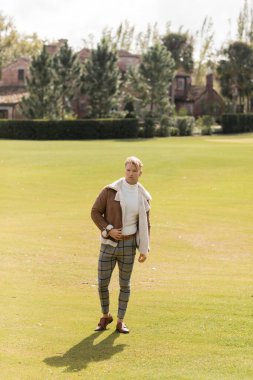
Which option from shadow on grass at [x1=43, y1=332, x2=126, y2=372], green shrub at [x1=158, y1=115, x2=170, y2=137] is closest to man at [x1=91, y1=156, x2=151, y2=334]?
shadow on grass at [x1=43, y1=332, x2=126, y2=372]

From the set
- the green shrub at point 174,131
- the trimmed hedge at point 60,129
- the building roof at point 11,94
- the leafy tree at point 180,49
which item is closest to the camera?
the trimmed hedge at point 60,129

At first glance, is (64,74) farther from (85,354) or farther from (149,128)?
(85,354)

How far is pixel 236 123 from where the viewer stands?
87.0 metres

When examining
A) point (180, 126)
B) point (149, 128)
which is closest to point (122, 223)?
point (149, 128)

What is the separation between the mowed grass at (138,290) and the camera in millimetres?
9031

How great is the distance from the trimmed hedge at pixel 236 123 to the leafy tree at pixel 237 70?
16.9 metres

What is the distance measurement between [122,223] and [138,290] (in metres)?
3.75

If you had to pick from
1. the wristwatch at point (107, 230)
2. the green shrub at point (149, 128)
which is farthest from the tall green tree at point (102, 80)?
the wristwatch at point (107, 230)

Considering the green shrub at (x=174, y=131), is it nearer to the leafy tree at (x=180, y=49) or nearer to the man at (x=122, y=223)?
the leafy tree at (x=180, y=49)

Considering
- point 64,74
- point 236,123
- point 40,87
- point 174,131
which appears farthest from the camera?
point 236,123

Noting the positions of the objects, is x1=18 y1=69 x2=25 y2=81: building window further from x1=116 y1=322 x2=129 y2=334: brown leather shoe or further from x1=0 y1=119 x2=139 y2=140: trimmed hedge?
x1=116 y1=322 x2=129 y2=334: brown leather shoe

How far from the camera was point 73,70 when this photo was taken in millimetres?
87188

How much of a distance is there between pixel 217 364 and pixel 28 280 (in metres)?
6.13

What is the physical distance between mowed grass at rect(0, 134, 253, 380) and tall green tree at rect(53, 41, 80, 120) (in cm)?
5245
